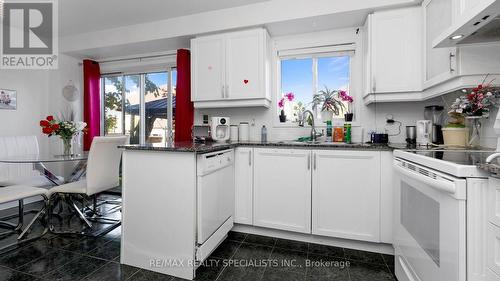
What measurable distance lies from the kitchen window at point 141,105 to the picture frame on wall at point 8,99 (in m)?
1.10

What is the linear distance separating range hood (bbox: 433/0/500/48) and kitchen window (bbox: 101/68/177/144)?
325 cm

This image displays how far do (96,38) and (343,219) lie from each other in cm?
394

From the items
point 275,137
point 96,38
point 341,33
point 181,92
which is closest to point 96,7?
point 96,38

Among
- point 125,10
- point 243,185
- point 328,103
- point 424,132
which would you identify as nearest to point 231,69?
point 328,103

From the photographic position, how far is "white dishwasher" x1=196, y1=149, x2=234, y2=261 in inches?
64.9

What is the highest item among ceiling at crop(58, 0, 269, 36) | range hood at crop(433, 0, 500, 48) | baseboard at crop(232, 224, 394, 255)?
ceiling at crop(58, 0, 269, 36)

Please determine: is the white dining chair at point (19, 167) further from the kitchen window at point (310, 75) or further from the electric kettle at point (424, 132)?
the electric kettle at point (424, 132)

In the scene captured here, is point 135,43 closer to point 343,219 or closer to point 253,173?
point 253,173

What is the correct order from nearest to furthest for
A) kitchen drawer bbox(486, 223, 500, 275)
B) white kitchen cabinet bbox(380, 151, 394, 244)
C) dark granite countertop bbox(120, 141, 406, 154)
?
kitchen drawer bbox(486, 223, 500, 275), dark granite countertop bbox(120, 141, 406, 154), white kitchen cabinet bbox(380, 151, 394, 244)

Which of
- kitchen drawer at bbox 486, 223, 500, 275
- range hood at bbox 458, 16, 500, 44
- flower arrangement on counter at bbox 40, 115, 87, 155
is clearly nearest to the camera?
kitchen drawer at bbox 486, 223, 500, 275

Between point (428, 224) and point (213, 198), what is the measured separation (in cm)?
139

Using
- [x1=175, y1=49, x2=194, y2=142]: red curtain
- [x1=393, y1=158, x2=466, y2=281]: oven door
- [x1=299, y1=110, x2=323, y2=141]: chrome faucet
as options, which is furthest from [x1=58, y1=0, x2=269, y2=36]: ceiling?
[x1=393, y1=158, x2=466, y2=281]: oven door

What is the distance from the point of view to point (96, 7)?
264cm

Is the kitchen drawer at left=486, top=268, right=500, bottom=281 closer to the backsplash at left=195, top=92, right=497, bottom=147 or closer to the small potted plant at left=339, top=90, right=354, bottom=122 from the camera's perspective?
the backsplash at left=195, top=92, right=497, bottom=147
